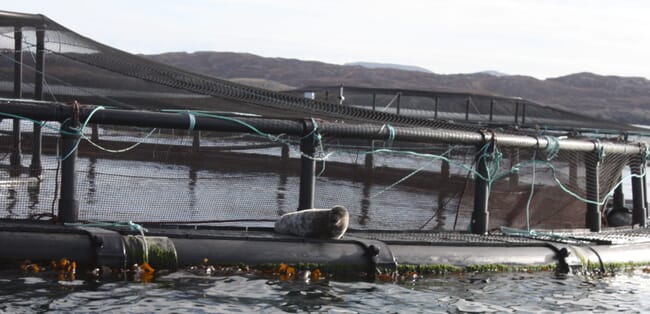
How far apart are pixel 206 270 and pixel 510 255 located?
4.57 metres

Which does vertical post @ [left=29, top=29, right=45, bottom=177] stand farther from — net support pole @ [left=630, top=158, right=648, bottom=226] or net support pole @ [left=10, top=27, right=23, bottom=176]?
net support pole @ [left=630, top=158, right=648, bottom=226]

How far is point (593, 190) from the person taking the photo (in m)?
16.6

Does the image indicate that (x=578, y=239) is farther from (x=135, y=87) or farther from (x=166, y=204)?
(x=135, y=87)

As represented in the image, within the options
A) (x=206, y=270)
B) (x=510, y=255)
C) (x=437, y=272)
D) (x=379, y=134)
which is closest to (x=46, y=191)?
(x=206, y=270)

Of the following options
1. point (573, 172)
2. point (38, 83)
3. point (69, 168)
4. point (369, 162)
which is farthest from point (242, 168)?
point (38, 83)

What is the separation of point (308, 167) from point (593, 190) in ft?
19.2

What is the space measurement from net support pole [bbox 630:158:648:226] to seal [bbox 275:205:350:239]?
22.9 feet

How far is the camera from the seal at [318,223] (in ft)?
41.6

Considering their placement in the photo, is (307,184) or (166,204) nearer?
(307,184)

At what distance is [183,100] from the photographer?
20.3 m

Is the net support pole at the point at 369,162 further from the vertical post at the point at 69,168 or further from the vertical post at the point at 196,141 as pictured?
the vertical post at the point at 69,168

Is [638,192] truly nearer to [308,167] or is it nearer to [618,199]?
[618,199]

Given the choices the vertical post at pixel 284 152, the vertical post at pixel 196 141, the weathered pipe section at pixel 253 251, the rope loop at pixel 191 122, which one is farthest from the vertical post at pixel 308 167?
the vertical post at pixel 284 152

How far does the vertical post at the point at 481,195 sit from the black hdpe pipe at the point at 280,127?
0.24m
